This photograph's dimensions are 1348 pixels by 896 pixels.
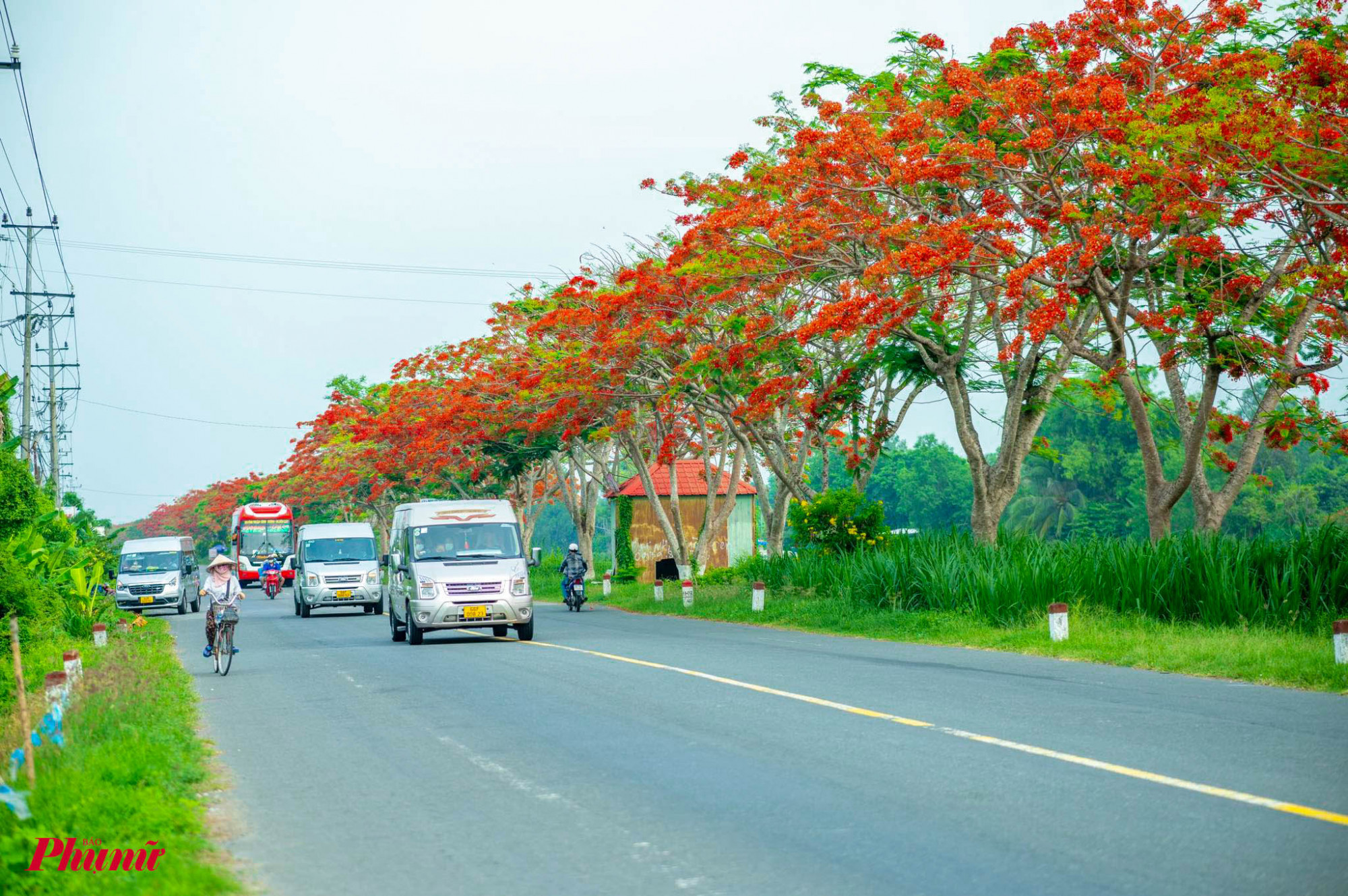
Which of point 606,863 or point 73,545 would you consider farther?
point 73,545

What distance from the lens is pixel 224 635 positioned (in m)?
17.4

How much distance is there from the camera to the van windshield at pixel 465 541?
21656mm

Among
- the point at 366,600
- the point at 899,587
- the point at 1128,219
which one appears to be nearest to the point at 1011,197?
the point at 1128,219

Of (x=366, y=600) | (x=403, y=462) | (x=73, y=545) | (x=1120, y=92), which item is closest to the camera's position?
(x=1120, y=92)

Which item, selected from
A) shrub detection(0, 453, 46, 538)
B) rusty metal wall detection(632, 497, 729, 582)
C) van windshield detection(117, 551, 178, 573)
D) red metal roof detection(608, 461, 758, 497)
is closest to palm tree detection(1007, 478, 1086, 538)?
red metal roof detection(608, 461, 758, 497)

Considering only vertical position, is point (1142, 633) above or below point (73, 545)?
below

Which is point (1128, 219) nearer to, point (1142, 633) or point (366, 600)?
point (1142, 633)

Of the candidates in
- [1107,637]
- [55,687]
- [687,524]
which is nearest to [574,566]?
[1107,637]

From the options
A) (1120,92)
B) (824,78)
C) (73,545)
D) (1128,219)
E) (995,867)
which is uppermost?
(824,78)

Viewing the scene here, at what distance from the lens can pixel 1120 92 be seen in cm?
1791

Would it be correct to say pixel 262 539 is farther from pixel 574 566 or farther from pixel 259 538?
pixel 574 566

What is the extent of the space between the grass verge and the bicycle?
30.9 feet

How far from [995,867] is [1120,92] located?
47.1 feet
